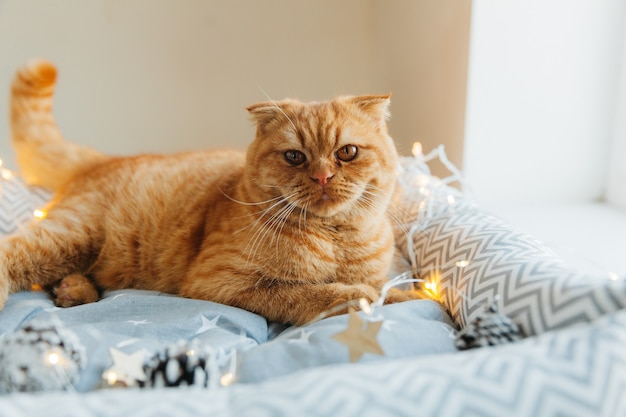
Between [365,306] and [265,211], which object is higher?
[265,211]

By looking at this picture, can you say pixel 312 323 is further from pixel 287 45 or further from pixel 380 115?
pixel 287 45

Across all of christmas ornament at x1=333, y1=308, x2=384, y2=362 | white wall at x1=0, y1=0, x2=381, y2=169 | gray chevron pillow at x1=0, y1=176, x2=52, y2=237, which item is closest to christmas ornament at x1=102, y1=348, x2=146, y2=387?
christmas ornament at x1=333, y1=308, x2=384, y2=362

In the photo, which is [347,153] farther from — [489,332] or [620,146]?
[620,146]

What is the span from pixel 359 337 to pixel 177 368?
1.27ft

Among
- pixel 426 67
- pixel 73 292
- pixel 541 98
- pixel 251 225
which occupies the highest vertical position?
pixel 426 67

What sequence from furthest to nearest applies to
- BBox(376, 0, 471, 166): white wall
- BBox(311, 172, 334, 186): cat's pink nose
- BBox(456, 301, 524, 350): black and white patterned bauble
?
BBox(376, 0, 471, 166): white wall < BBox(311, 172, 334, 186): cat's pink nose < BBox(456, 301, 524, 350): black and white patterned bauble

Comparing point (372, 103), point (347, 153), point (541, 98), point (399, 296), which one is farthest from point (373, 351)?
point (541, 98)

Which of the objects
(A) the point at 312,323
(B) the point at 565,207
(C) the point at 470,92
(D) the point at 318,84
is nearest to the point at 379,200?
(A) the point at 312,323

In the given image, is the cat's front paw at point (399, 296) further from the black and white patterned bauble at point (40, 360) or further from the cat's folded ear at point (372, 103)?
the black and white patterned bauble at point (40, 360)

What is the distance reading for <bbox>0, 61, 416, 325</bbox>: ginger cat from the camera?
149cm

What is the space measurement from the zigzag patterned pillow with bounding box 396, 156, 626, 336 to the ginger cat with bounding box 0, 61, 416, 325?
15 cm

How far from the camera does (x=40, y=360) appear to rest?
1059 mm

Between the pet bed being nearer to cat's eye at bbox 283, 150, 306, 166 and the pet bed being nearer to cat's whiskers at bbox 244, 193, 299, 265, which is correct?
cat's whiskers at bbox 244, 193, 299, 265

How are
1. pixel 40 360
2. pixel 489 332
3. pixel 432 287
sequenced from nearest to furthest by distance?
1. pixel 40 360
2. pixel 489 332
3. pixel 432 287
